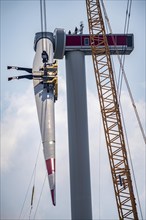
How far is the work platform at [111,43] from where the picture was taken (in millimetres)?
55156

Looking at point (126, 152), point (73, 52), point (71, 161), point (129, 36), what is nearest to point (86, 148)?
point (71, 161)

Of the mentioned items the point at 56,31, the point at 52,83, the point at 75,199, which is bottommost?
the point at 75,199

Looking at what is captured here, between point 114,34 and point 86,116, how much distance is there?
1398 cm

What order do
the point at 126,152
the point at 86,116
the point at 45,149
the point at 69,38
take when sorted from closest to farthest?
1. the point at 45,149
2. the point at 126,152
3. the point at 86,116
4. the point at 69,38

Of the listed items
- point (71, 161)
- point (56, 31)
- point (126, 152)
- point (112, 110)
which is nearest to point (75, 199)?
point (71, 161)

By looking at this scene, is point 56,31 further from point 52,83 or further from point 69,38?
point 52,83

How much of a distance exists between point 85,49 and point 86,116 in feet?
35.5

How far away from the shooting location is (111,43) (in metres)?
55.3

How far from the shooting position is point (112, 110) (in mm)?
50219

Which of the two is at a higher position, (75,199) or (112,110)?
(112,110)

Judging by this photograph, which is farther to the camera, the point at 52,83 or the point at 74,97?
the point at 74,97

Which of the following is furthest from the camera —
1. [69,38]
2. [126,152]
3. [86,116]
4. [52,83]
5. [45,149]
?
[69,38]

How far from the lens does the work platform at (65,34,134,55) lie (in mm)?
55156

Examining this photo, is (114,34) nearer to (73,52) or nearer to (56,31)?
(73,52)
